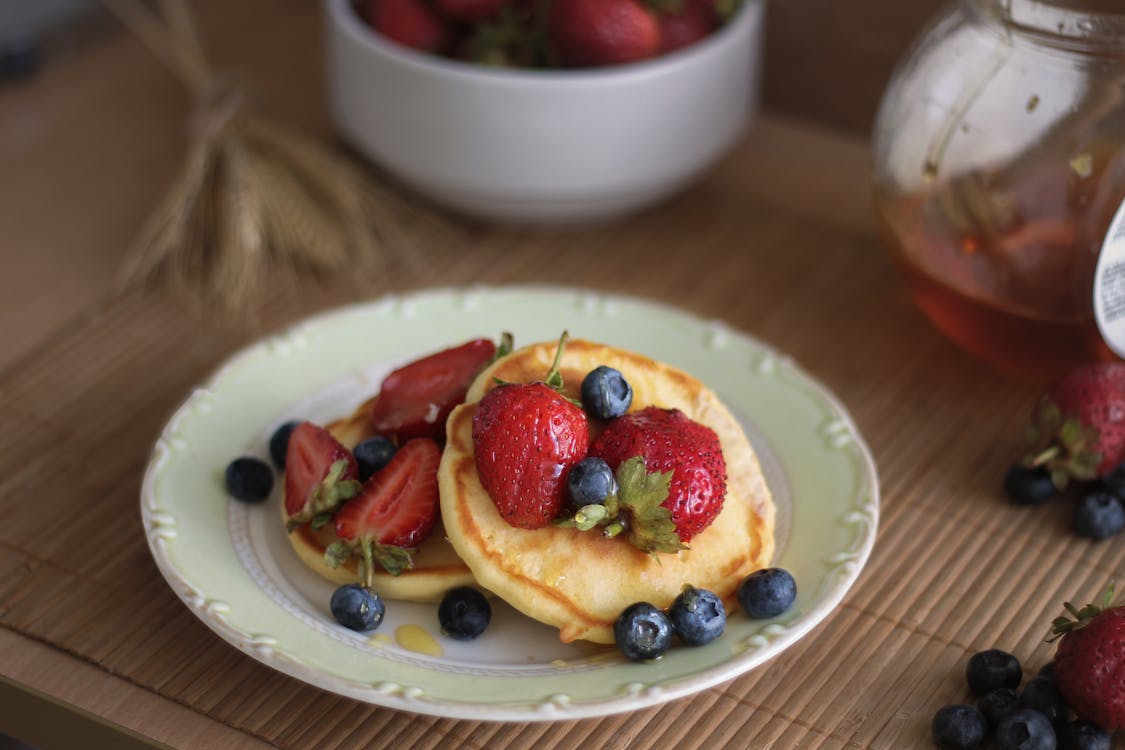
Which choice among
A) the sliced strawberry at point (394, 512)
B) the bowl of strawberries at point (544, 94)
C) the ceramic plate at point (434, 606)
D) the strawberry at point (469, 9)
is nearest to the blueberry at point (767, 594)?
the ceramic plate at point (434, 606)

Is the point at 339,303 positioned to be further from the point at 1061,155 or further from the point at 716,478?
the point at 1061,155

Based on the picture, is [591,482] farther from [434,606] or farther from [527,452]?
[434,606]

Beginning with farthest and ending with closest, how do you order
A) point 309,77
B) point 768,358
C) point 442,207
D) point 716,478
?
point 309,77, point 442,207, point 768,358, point 716,478

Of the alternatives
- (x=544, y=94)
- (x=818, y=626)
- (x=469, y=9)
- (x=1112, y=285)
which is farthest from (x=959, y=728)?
(x=469, y=9)

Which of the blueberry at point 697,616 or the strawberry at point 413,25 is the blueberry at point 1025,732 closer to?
the blueberry at point 697,616

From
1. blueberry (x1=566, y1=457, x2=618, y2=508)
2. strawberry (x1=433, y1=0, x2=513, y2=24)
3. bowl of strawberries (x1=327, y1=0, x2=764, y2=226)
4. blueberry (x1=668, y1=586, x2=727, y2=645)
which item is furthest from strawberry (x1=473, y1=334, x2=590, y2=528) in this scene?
strawberry (x1=433, y1=0, x2=513, y2=24)

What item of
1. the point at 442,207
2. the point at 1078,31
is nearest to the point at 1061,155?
the point at 1078,31
